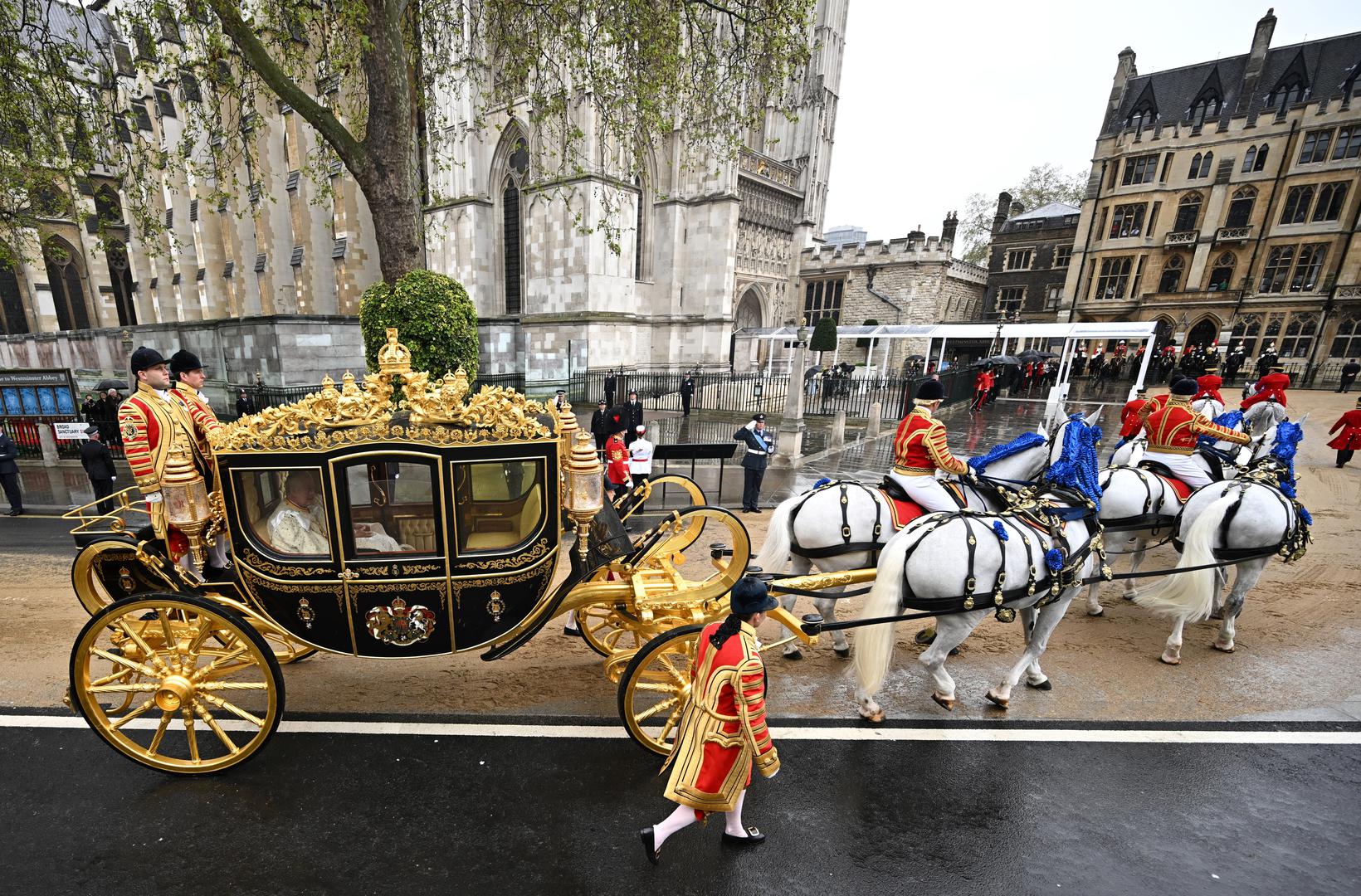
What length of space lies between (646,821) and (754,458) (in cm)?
581

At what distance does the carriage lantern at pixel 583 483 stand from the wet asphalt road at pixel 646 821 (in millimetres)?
1527

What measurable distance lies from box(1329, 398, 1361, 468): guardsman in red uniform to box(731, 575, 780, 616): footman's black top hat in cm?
1397

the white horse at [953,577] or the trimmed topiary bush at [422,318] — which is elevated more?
the trimmed topiary bush at [422,318]

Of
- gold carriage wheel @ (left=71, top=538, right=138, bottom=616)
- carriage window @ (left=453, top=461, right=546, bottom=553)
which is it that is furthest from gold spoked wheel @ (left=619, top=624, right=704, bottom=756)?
gold carriage wheel @ (left=71, top=538, right=138, bottom=616)

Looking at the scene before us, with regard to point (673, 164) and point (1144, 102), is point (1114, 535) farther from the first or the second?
point (1144, 102)

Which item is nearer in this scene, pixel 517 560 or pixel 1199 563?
pixel 517 560

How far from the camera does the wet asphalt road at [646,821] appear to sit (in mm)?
2729

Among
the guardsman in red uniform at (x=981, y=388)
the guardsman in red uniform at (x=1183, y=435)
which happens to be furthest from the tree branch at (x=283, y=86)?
the guardsman in red uniform at (x=981, y=388)

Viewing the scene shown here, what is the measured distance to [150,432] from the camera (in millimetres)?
3494

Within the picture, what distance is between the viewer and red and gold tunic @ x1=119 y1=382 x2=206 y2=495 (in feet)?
11.2

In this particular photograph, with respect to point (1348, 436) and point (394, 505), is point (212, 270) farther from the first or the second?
point (1348, 436)

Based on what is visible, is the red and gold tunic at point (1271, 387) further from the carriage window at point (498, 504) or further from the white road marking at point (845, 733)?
the carriage window at point (498, 504)

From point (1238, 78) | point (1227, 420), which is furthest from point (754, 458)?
point (1238, 78)

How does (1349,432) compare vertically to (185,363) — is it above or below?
below
